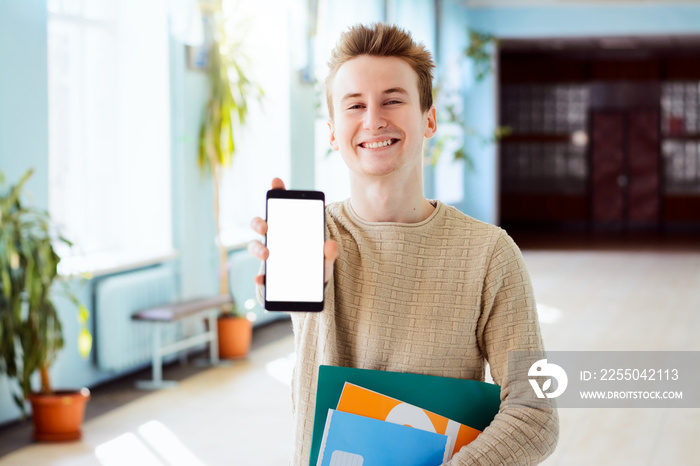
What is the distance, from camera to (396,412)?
132 cm

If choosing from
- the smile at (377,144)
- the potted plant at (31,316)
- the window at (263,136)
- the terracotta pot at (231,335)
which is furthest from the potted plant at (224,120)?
the smile at (377,144)

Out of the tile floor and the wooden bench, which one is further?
the wooden bench

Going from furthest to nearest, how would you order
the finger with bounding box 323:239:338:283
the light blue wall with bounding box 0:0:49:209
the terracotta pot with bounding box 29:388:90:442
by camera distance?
the light blue wall with bounding box 0:0:49:209 < the terracotta pot with bounding box 29:388:90:442 < the finger with bounding box 323:239:338:283

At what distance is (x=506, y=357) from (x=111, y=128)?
5465 millimetres

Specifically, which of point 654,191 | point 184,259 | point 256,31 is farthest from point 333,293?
point 654,191

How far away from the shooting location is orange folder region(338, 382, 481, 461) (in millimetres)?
1317

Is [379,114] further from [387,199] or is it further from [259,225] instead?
[259,225]

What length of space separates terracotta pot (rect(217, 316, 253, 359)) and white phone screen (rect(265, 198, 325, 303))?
5288mm

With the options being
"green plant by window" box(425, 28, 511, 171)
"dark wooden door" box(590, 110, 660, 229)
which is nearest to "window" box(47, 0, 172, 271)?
"green plant by window" box(425, 28, 511, 171)

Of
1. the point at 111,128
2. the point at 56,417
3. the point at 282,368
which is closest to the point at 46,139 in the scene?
the point at 111,128

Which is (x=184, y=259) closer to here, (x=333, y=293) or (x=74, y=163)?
(x=74, y=163)

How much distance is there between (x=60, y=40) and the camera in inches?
228

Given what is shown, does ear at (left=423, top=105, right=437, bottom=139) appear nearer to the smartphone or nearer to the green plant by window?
the smartphone

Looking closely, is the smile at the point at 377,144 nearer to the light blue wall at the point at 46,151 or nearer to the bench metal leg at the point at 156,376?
the light blue wall at the point at 46,151
